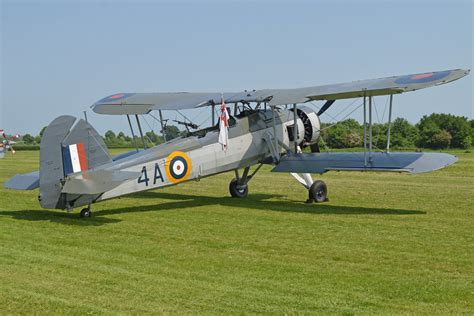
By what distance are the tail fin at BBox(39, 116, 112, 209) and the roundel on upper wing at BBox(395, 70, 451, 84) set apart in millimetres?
5963

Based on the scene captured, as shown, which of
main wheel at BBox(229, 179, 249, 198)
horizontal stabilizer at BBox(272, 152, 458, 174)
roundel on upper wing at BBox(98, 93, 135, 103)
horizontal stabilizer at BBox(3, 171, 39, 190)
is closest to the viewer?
horizontal stabilizer at BBox(3, 171, 39, 190)

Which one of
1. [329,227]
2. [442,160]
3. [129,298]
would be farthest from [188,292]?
[442,160]

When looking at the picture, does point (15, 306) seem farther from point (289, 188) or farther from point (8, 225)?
point (289, 188)

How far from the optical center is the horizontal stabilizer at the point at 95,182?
10.3m

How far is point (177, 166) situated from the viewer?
12672mm

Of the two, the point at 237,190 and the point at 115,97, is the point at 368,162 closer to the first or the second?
the point at 237,190

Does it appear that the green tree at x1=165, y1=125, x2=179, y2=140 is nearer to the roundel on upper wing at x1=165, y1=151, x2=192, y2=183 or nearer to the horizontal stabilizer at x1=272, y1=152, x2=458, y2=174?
the roundel on upper wing at x1=165, y1=151, x2=192, y2=183

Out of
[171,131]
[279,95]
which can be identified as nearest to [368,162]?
[279,95]

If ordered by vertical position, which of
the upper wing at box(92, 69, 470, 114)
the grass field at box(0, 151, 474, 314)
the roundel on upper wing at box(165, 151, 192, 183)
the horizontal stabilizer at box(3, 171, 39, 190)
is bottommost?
the grass field at box(0, 151, 474, 314)

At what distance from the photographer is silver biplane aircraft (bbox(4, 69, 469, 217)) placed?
35.1ft

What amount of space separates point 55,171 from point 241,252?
3907mm

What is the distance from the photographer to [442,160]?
1261cm

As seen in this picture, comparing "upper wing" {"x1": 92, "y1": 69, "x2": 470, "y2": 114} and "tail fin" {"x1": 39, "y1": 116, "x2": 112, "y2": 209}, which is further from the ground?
"upper wing" {"x1": 92, "y1": 69, "x2": 470, "y2": 114}

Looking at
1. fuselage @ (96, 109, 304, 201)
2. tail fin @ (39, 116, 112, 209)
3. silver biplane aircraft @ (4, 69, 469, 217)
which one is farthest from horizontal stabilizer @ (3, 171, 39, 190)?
fuselage @ (96, 109, 304, 201)
